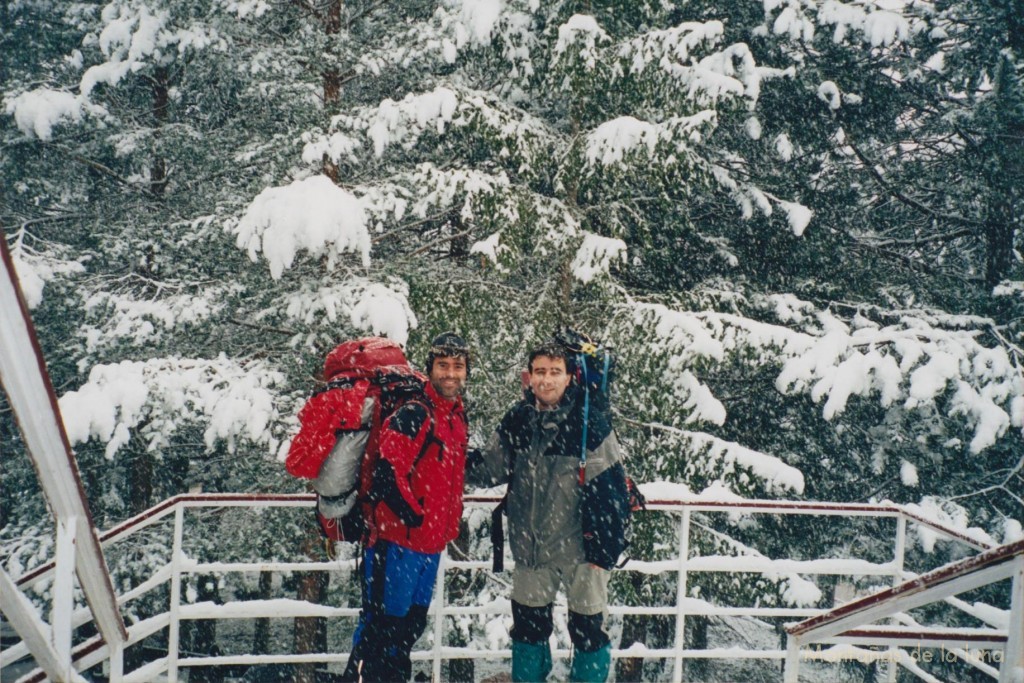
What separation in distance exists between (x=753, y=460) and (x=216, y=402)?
4.67 metres

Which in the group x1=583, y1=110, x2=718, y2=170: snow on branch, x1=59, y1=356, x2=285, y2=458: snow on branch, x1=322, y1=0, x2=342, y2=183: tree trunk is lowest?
x1=59, y1=356, x2=285, y2=458: snow on branch

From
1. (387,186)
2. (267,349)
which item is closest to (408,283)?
(387,186)

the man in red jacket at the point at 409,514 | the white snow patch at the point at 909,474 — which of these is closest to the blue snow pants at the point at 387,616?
the man in red jacket at the point at 409,514

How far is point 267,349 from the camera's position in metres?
7.43

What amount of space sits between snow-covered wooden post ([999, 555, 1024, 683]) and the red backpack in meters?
2.02

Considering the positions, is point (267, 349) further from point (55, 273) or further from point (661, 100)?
point (661, 100)

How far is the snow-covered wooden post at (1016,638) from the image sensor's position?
162 centimetres

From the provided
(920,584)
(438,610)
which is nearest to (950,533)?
(920,584)

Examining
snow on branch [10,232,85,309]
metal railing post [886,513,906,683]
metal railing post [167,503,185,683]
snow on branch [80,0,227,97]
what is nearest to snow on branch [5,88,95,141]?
snow on branch [80,0,227,97]

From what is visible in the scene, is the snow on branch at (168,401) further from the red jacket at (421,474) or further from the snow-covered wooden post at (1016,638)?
the snow-covered wooden post at (1016,638)

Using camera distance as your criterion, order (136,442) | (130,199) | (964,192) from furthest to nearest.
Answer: (130,199)
(136,442)
(964,192)

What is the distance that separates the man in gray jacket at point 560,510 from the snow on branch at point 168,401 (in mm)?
3553

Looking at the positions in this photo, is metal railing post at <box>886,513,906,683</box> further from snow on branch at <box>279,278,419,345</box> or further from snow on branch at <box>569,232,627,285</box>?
snow on branch at <box>279,278,419,345</box>

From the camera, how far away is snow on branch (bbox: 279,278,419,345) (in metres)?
5.77
